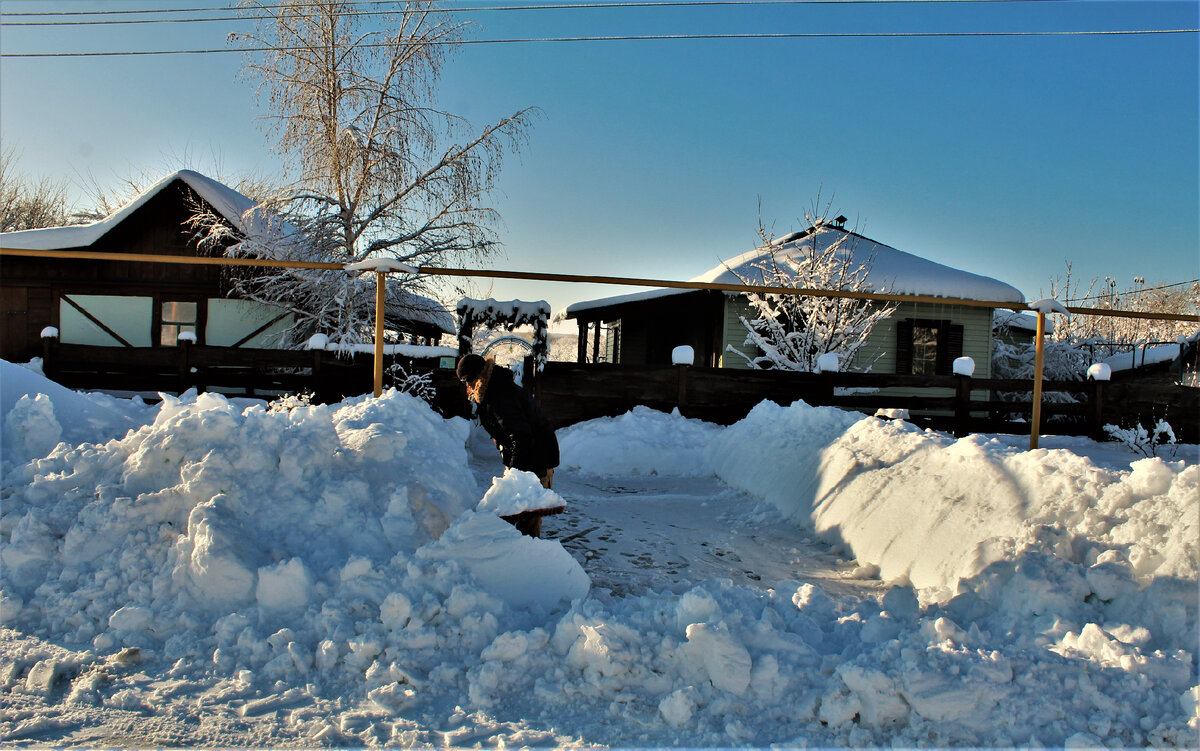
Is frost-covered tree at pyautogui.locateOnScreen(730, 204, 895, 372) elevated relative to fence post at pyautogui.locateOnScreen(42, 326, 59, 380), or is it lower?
elevated

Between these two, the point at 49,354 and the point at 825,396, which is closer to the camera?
the point at 49,354

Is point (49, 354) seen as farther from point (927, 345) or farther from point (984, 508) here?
point (927, 345)

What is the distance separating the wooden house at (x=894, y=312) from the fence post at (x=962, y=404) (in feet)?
13.6

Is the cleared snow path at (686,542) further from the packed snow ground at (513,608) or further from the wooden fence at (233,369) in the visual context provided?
the wooden fence at (233,369)

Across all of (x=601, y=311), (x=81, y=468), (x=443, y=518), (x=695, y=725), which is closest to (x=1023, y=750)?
(x=695, y=725)

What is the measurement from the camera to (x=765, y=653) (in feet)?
9.25

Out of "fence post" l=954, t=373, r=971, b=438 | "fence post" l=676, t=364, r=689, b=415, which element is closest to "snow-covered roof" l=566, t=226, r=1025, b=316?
"fence post" l=954, t=373, r=971, b=438

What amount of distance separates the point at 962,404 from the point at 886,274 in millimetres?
5832

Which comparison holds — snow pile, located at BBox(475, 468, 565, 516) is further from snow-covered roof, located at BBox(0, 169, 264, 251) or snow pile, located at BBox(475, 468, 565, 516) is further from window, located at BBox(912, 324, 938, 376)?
window, located at BBox(912, 324, 938, 376)

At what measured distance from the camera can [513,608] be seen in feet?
11.1

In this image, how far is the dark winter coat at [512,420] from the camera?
5.07 metres

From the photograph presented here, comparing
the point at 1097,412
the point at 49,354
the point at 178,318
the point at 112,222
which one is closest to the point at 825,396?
the point at 1097,412

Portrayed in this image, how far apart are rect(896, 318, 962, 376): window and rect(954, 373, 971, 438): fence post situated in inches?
199

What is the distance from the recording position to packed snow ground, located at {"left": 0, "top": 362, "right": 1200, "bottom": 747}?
100 inches
